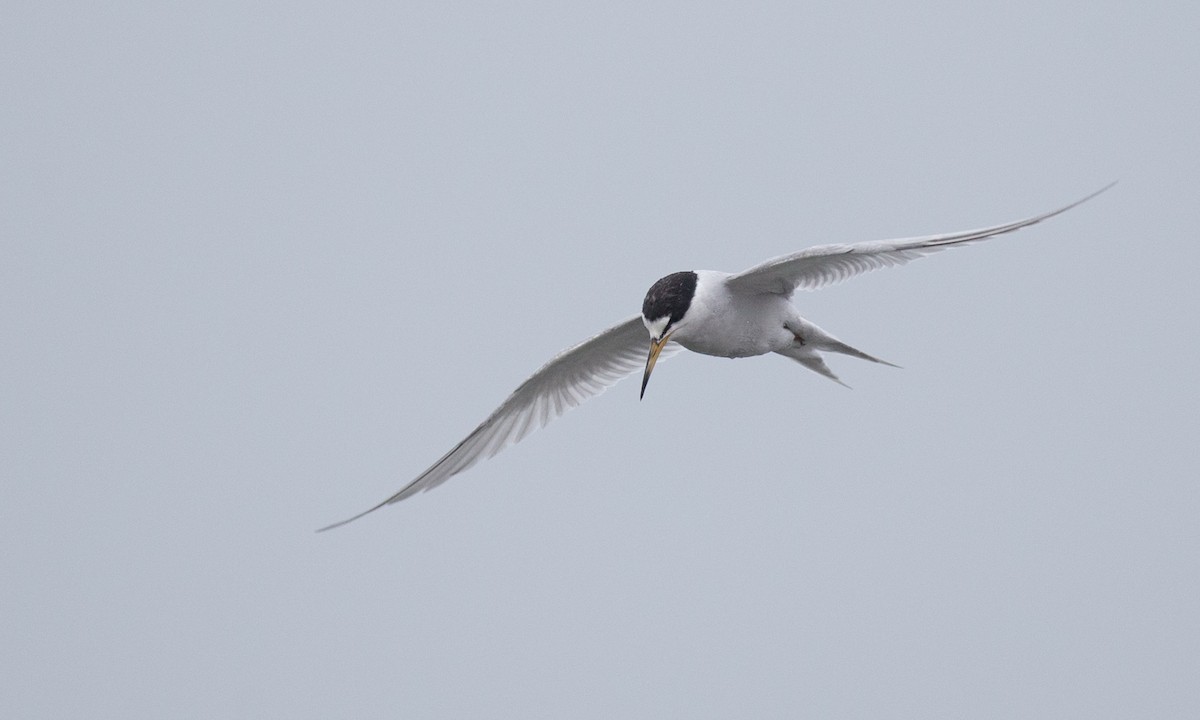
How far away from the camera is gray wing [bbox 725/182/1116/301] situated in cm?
690

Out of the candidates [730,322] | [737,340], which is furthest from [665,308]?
[737,340]

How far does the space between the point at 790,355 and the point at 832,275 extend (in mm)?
1122

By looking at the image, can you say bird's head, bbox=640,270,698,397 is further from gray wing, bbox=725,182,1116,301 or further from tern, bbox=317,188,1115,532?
gray wing, bbox=725,182,1116,301

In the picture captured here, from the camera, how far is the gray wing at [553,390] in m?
8.74

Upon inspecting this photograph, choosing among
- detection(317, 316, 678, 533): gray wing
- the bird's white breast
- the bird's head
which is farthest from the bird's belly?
detection(317, 316, 678, 533): gray wing

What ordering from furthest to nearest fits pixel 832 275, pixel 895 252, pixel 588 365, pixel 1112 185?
pixel 588 365 → pixel 832 275 → pixel 895 252 → pixel 1112 185

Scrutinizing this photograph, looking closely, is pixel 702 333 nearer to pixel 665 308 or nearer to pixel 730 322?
pixel 730 322

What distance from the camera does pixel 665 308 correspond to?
752cm

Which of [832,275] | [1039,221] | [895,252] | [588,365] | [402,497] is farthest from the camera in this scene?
[588,365]

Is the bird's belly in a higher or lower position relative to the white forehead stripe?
lower

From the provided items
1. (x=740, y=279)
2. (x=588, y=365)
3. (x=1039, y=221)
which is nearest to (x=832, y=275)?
(x=740, y=279)

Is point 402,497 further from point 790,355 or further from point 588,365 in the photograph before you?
point 790,355

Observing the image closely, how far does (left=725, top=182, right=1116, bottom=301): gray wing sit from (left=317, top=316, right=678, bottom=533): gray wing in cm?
101

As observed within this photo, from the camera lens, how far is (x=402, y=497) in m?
8.47
